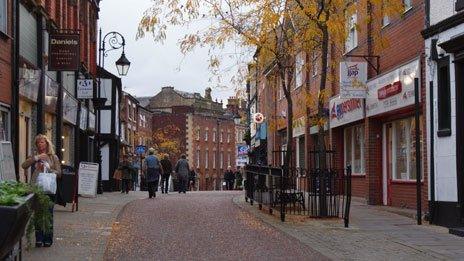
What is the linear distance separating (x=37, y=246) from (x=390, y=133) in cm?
1205

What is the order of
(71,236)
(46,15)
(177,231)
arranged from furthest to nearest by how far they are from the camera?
(46,15) < (177,231) < (71,236)

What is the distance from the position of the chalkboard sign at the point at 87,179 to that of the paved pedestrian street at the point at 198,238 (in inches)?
105

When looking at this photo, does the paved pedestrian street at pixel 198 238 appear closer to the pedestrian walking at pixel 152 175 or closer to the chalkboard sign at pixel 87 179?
the chalkboard sign at pixel 87 179

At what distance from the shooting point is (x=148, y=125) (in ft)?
246

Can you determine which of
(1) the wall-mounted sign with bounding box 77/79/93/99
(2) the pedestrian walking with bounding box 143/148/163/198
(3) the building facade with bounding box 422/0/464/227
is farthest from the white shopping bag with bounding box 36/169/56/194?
(2) the pedestrian walking with bounding box 143/148/163/198

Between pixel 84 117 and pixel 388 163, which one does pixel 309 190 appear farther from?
pixel 84 117

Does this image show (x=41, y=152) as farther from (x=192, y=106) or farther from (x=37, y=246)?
(x=192, y=106)

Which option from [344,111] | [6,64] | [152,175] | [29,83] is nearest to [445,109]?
[344,111]

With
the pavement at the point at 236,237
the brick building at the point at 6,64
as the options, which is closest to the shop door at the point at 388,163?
the pavement at the point at 236,237

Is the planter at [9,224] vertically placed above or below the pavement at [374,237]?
above

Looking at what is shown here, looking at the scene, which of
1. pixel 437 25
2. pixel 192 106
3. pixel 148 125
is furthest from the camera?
pixel 192 106

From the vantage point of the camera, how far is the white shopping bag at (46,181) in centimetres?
948

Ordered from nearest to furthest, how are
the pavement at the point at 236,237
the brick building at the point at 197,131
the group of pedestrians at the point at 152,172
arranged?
the pavement at the point at 236,237 → the group of pedestrians at the point at 152,172 → the brick building at the point at 197,131

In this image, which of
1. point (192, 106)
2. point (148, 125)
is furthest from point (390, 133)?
point (192, 106)
